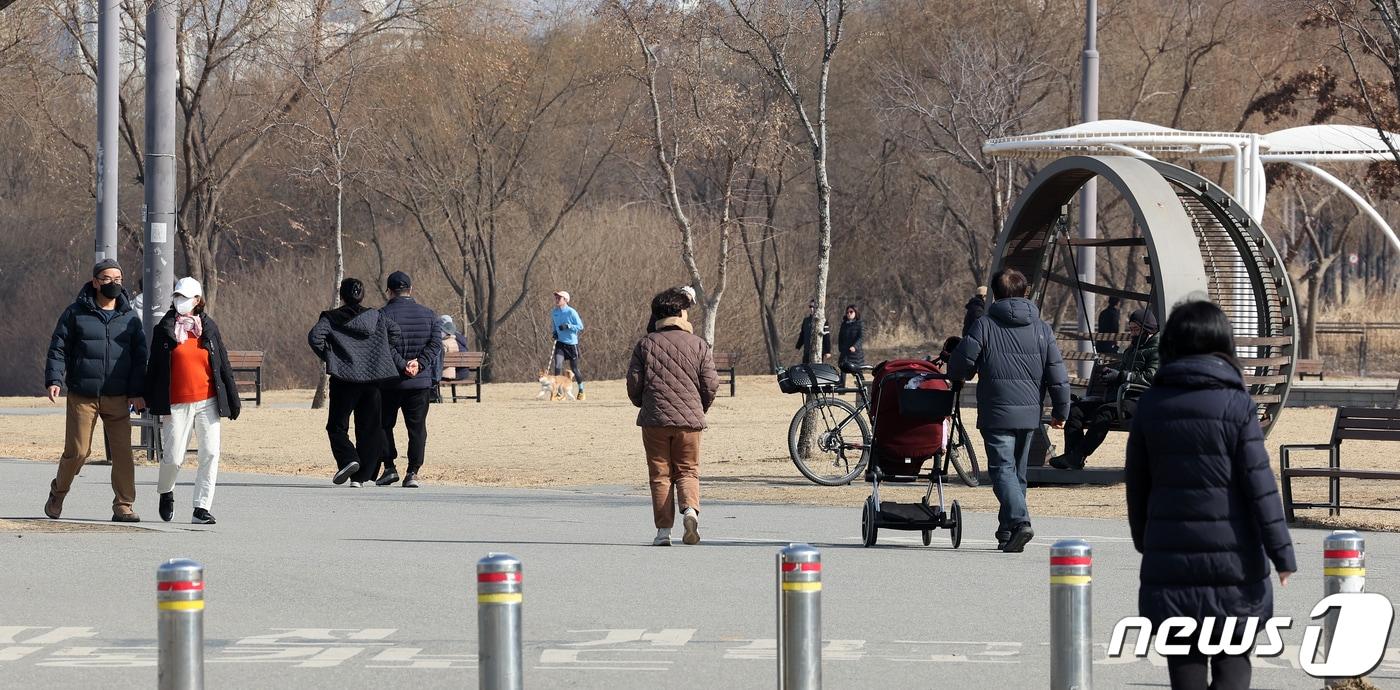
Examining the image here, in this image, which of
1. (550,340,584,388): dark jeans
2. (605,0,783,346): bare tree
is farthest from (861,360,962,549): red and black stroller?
(605,0,783,346): bare tree

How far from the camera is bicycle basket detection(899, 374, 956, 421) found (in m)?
12.3

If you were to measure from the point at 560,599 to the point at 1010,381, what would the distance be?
3394 mm

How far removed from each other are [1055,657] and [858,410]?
34.2 ft

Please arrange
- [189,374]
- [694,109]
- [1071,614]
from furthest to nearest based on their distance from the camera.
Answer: [694,109]
[189,374]
[1071,614]

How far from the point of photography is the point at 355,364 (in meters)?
17.1

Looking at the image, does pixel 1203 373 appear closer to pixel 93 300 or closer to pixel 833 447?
pixel 93 300

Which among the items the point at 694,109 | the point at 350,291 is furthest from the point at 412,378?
the point at 694,109

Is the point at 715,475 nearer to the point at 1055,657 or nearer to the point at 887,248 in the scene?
the point at 1055,657

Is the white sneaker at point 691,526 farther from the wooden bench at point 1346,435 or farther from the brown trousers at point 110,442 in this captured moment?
the wooden bench at point 1346,435

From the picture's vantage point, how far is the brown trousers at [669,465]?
12.5m

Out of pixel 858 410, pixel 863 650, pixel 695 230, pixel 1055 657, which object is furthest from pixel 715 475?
pixel 695 230

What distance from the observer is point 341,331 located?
17172mm

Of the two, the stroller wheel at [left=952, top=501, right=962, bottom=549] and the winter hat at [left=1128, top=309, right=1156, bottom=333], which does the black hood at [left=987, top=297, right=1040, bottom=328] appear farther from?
the winter hat at [left=1128, top=309, right=1156, bottom=333]

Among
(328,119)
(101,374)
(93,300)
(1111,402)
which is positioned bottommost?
(1111,402)
